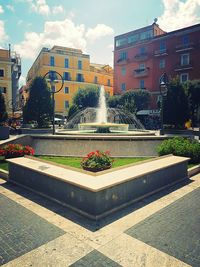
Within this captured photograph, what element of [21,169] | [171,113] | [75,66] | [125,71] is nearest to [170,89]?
[171,113]

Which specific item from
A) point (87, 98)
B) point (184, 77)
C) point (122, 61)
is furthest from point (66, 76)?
point (184, 77)

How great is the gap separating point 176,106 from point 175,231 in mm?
15792

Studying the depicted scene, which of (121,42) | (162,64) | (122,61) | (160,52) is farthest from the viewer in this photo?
(121,42)

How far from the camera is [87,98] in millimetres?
42000

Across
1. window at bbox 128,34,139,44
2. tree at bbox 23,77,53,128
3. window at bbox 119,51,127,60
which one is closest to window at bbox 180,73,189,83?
window at bbox 119,51,127,60

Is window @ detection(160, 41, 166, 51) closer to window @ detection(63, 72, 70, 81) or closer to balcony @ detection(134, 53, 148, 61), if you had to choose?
balcony @ detection(134, 53, 148, 61)

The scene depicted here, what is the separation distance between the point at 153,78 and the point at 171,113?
25.4 metres

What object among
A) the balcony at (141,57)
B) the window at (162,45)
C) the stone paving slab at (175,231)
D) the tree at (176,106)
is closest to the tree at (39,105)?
the tree at (176,106)

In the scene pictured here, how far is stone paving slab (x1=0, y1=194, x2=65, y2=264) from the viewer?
4086 mm

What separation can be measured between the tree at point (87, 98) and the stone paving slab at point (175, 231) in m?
36.8

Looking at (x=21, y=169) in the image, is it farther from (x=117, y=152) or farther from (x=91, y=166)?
(x=117, y=152)

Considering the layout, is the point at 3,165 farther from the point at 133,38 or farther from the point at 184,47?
the point at 133,38

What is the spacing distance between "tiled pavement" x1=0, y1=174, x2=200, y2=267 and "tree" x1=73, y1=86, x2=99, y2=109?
3609cm

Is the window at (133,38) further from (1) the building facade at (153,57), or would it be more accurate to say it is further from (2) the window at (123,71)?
(2) the window at (123,71)
